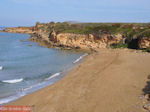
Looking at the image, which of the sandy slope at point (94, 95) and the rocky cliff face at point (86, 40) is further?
the rocky cliff face at point (86, 40)

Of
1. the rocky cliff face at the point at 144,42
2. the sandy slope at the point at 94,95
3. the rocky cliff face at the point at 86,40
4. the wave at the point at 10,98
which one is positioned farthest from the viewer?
the rocky cliff face at the point at 86,40

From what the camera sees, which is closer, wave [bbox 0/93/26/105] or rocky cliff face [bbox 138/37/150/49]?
wave [bbox 0/93/26/105]

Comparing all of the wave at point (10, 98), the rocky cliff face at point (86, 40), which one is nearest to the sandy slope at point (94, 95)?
the wave at point (10, 98)

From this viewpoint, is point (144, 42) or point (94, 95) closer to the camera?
point (94, 95)

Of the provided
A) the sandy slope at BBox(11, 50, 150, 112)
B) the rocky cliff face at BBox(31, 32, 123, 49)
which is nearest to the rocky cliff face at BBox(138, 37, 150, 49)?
the rocky cliff face at BBox(31, 32, 123, 49)

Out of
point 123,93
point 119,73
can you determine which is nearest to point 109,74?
point 119,73

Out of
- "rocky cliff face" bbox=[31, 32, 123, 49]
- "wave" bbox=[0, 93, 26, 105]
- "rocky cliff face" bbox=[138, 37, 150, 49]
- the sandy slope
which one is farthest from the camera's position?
"rocky cliff face" bbox=[31, 32, 123, 49]

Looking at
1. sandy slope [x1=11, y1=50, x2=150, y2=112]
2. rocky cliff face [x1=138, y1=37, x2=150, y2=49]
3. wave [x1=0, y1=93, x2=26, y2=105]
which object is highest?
rocky cliff face [x1=138, y1=37, x2=150, y2=49]

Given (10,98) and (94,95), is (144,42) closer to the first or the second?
(94,95)

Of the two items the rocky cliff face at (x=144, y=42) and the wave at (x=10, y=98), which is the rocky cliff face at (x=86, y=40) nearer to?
the rocky cliff face at (x=144, y=42)

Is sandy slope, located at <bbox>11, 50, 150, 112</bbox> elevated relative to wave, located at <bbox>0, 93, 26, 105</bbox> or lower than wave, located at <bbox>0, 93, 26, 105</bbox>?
elevated

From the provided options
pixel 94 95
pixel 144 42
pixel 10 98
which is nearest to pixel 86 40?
pixel 144 42

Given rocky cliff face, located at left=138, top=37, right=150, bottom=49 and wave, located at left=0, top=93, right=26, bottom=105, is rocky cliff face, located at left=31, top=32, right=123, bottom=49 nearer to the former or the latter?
rocky cliff face, located at left=138, top=37, right=150, bottom=49

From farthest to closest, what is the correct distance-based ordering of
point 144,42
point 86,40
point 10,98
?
point 86,40 < point 144,42 < point 10,98
